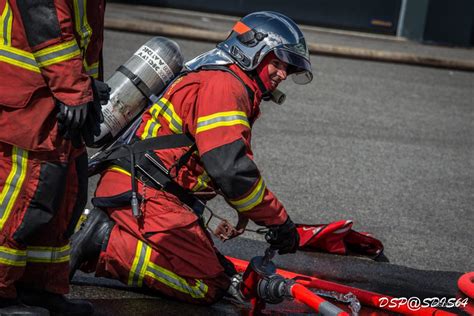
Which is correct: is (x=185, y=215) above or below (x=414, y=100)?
above

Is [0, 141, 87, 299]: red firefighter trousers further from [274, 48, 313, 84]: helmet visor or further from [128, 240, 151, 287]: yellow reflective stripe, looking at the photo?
[274, 48, 313, 84]: helmet visor

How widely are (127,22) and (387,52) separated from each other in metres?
3.52

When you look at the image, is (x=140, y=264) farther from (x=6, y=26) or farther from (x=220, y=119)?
(x=6, y=26)

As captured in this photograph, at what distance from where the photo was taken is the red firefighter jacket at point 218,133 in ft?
13.1

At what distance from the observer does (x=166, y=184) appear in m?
4.37

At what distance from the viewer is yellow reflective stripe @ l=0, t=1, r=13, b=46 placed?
3451 mm

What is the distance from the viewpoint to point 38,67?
3463mm

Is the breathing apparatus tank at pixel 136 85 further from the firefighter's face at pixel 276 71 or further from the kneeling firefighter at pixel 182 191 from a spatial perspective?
the firefighter's face at pixel 276 71

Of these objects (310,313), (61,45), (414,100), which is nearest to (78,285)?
(310,313)

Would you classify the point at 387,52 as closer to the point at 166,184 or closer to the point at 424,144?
the point at 424,144

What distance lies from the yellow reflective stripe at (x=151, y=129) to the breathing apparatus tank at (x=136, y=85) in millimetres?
274

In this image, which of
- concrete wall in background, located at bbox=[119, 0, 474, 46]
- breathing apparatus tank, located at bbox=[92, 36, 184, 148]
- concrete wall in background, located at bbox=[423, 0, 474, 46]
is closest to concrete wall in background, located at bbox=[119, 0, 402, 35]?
concrete wall in background, located at bbox=[119, 0, 474, 46]

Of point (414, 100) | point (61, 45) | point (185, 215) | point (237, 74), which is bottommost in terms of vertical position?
point (414, 100)

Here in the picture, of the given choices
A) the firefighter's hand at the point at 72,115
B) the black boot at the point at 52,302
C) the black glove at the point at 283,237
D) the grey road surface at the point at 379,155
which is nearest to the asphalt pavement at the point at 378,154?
the grey road surface at the point at 379,155
